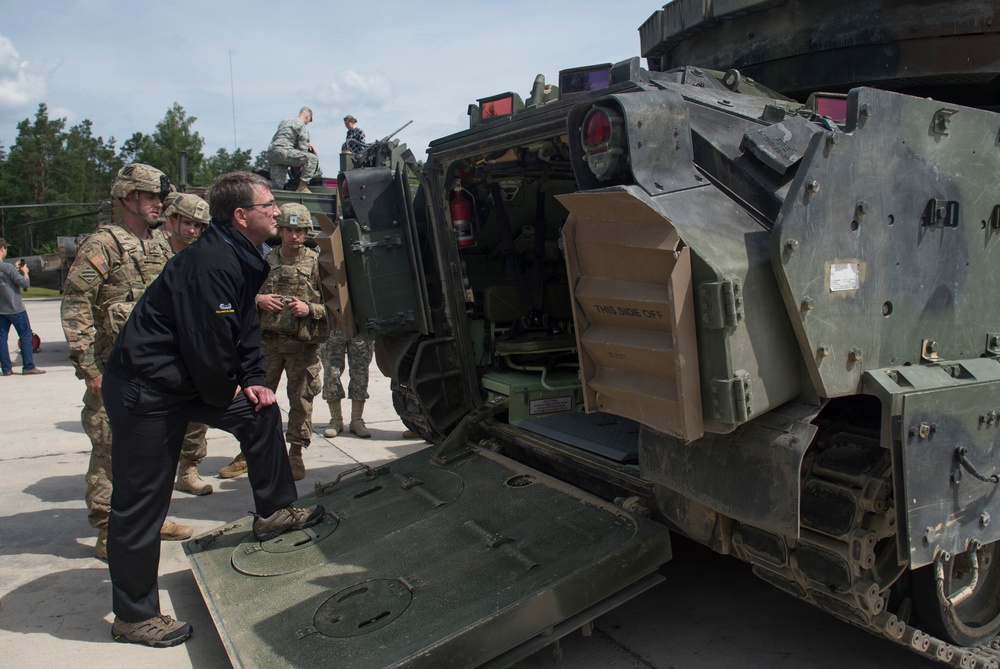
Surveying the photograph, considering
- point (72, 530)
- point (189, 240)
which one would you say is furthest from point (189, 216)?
point (72, 530)

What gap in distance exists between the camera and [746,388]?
100.0 inches

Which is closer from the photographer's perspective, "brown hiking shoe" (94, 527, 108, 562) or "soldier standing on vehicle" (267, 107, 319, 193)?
"brown hiking shoe" (94, 527, 108, 562)

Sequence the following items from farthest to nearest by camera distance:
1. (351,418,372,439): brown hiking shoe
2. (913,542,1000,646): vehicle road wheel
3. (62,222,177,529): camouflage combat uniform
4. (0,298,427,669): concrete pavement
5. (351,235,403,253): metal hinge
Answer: (351,418,372,439): brown hiking shoe < (351,235,403,253): metal hinge < (62,222,177,529): camouflage combat uniform < (0,298,427,669): concrete pavement < (913,542,1000,646): vehicle road wheel

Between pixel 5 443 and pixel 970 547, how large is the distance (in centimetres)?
743

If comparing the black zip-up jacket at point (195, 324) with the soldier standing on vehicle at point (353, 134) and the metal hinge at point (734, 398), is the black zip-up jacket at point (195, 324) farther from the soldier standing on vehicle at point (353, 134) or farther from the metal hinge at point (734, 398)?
the soldier standing on vehicle at point (353, 134)

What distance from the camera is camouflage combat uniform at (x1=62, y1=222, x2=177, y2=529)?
446cm

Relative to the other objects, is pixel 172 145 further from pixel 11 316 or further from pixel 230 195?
pixel 230 195

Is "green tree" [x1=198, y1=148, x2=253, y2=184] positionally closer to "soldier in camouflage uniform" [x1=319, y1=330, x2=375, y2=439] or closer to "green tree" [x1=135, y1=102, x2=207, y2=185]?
"green tree" [x1=135, y1=102, x2=207, y2=185]

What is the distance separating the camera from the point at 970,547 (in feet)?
10.0

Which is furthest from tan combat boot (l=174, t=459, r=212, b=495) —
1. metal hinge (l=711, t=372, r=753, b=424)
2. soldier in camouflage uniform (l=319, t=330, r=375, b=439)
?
metal hinge (l=711, t=372, r=753, b=424)

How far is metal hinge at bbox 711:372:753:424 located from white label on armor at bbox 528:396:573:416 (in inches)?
92.7

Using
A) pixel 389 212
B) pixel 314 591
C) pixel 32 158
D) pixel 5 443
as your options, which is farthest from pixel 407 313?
pixel 32 158

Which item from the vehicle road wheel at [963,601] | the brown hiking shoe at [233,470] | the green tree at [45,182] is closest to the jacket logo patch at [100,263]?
the brown hiking shoe at [233,470]

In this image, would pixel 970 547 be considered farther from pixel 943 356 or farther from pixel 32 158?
pixel 32 158
